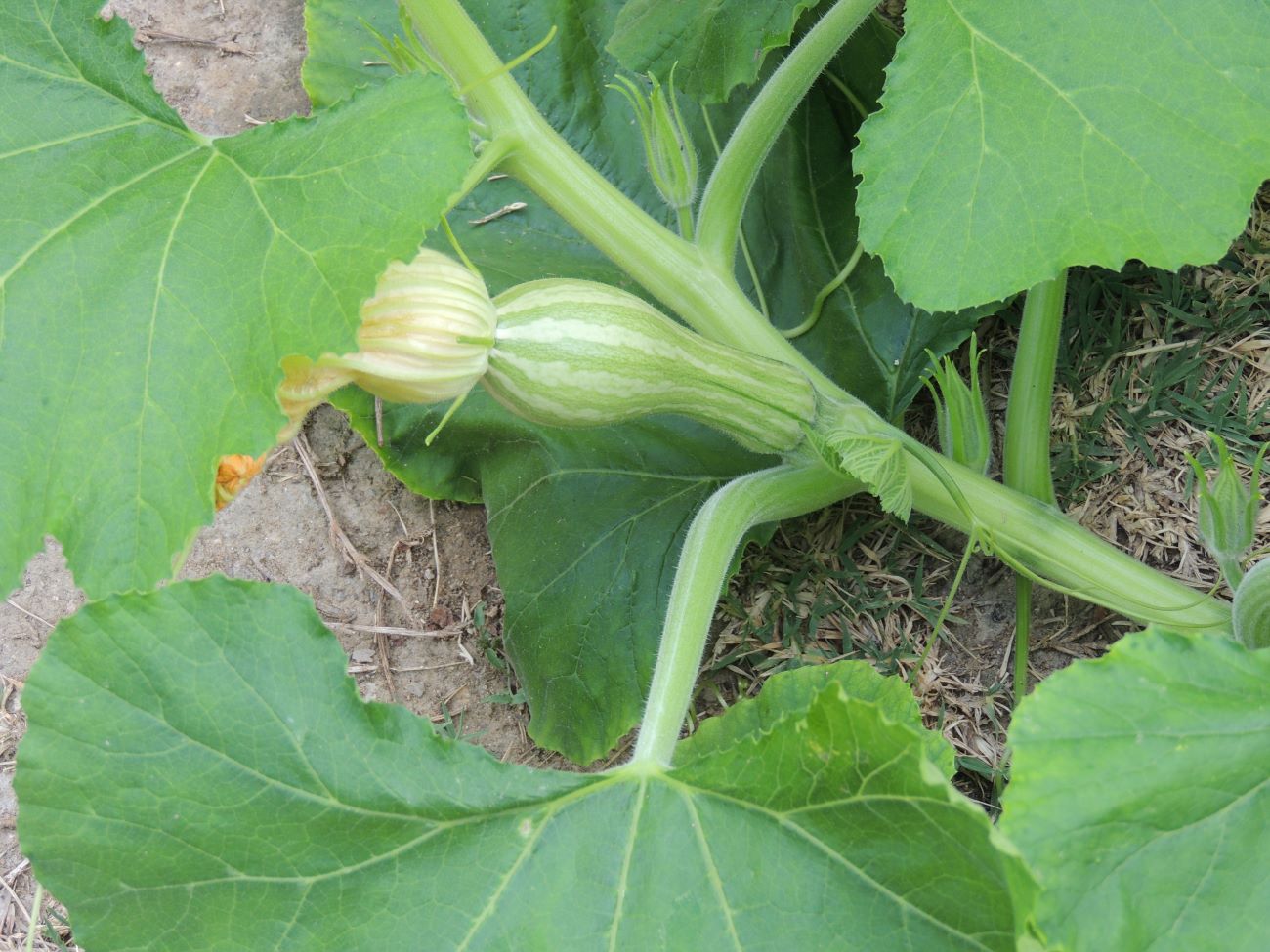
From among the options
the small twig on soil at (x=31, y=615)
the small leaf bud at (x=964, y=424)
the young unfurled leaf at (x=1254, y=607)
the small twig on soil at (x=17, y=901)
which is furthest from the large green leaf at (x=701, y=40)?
the small twig on soil at (x=17, y=901)

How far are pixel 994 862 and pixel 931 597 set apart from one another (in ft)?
2.95

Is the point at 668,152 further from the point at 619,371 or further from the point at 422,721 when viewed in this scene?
the point at 422,721

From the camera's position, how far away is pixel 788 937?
1110 millimetres

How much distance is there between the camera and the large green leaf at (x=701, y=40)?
5.15 feet

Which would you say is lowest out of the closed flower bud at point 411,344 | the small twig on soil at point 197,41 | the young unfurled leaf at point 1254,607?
the young unfurled leaf at point 1254,607

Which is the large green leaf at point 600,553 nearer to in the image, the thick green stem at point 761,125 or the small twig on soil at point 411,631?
the small twig on soil at point 411,631

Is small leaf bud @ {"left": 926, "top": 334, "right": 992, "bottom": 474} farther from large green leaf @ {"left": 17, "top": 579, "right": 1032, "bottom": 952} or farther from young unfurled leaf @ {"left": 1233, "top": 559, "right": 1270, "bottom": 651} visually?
large green leaf @ {"left": 17, "top": 579, "right": 1032, "bottom": 952}

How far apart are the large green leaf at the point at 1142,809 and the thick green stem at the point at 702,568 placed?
385mm

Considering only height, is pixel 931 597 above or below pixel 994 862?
below

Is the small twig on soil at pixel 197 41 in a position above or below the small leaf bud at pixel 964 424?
above

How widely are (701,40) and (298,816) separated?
1.07 meters

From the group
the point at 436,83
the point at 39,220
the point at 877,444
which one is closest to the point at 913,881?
the point at 877,444

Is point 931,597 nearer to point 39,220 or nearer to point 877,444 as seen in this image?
point 877,444

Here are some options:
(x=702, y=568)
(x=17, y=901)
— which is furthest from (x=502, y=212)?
(x=17, y=901)
